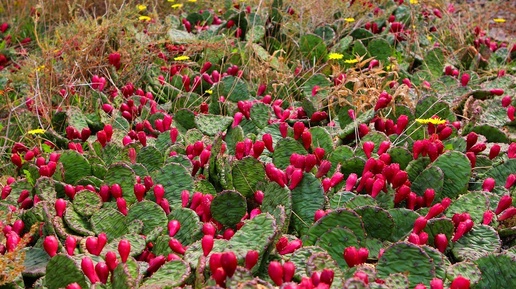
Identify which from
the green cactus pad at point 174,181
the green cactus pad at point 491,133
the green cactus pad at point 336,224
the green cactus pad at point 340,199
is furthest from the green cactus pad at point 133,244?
the green cactus pad at point 491,133

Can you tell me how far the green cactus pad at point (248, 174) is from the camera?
9.66ft

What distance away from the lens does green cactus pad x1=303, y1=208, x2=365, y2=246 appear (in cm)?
250

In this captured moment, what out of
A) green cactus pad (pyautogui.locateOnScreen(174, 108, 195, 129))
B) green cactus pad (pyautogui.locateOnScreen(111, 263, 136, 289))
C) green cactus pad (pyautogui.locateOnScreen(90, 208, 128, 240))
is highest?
green cactus pad (pyautogui.locateOnScreen(111, 263, 136, 289))

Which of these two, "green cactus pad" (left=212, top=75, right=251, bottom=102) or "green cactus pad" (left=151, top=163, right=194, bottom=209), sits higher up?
"green cactus pad" (left=151, top=163, right=194, bottom=209)

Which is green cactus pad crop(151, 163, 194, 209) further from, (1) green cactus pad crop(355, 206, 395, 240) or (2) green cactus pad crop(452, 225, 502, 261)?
(2) green cactus pad crop(452, 225, 502, 261)

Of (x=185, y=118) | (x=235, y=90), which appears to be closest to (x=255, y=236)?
(x=185, y=118)

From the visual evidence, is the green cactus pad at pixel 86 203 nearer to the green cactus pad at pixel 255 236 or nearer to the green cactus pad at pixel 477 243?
the green cactus pad at pixel 255 236

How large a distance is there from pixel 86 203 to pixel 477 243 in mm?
1408

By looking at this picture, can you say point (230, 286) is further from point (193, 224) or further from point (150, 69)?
point (150, 69)

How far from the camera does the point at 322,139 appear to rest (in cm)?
337

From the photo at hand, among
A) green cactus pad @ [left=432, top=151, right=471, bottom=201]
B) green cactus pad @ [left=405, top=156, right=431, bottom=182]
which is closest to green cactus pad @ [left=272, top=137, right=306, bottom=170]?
green cactus pad @ [left=405, top=156, right=431, bottom=182]

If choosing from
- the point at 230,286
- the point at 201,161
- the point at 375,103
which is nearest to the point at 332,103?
the point at 375,103

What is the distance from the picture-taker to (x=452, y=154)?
9.78ft

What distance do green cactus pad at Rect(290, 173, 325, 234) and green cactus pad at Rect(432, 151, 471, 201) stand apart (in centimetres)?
52
